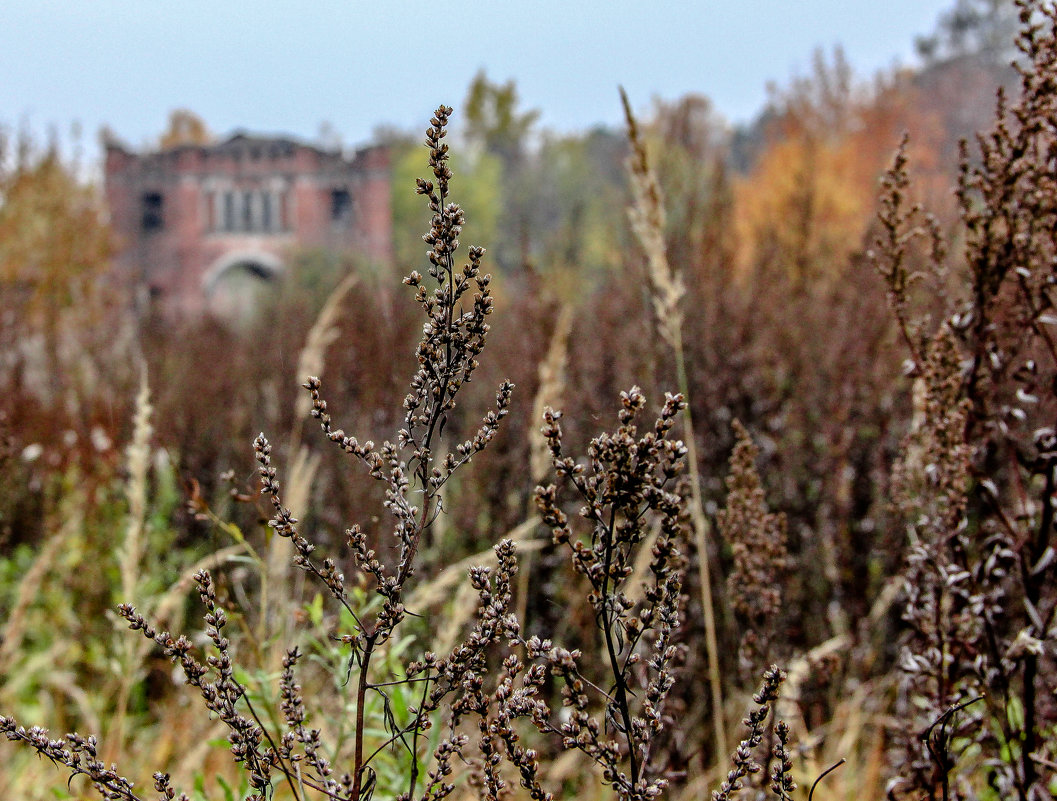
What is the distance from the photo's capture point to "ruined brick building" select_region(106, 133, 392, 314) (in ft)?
123

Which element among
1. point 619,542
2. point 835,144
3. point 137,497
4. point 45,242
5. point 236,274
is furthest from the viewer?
point 236,274

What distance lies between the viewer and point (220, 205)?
38.1 m

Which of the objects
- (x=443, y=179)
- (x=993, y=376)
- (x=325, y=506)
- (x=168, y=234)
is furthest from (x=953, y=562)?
(x=168, y=234)

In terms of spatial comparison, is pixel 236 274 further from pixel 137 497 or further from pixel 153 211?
pixel 137 497

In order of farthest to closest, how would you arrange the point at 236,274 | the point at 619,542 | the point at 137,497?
the point at 236,274
the point at 137,497
the point at 619,542

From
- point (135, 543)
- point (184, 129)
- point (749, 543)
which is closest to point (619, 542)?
point (749, 543)

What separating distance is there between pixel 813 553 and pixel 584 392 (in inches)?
46.7

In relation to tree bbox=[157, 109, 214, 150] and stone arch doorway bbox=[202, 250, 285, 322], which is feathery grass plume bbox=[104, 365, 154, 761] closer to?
stone arch doorway bbox=[202, 250, 285, 322]

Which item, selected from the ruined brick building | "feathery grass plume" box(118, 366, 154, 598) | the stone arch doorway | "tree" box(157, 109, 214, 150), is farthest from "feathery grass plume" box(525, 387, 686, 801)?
"tree" box(157, 109, 214, 150)

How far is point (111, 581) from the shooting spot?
4.09 m

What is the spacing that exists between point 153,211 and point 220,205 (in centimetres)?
298

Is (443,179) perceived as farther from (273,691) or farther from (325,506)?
(325,506)

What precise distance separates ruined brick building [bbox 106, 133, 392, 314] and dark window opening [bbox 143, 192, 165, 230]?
1.7 inches

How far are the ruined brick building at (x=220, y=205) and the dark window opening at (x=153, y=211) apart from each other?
0.04 metres
